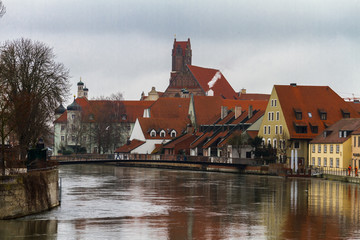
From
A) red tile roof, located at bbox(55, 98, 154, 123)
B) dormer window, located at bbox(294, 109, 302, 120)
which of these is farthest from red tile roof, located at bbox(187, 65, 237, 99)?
dormer window, located at bbox(294, 109, 302, 120)

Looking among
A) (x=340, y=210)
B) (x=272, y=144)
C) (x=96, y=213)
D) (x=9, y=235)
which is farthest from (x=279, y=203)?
(x=272, y=144)

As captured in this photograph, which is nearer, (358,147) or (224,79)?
(358,147)

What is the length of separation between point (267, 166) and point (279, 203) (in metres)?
33.8

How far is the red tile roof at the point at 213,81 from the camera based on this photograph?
159 m

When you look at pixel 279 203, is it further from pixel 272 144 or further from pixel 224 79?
pixel 224 79

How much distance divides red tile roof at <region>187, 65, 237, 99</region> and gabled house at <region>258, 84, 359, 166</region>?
6290 centimetres

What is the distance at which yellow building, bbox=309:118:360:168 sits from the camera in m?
77.4

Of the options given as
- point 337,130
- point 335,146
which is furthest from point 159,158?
point 335,146

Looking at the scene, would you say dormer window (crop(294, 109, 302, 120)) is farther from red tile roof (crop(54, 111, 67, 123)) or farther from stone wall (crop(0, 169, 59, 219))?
red tile roof (crop(54, 111, 67, 123))

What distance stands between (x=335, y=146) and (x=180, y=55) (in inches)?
4540

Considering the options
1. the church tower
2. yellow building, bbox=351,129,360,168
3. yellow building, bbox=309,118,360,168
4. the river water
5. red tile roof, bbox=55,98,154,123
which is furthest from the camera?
the church tower

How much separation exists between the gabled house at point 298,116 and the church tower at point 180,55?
9636cm

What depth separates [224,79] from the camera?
165m

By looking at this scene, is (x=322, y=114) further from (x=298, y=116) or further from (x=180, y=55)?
(x=180, y=55)
